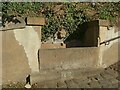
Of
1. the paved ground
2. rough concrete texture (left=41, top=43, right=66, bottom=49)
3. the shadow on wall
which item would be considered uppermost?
the shadow on wall

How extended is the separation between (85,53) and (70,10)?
1448 mm

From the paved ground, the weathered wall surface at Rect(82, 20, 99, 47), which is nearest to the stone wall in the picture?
the paved ground

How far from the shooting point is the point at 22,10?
7402 mm

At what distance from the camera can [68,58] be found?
7.03m

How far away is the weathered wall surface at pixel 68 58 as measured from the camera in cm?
690

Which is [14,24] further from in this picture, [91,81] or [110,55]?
[110,55]

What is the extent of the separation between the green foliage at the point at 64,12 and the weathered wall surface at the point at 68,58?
0.85 meters

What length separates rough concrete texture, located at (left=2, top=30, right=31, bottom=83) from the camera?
6430 millimetres

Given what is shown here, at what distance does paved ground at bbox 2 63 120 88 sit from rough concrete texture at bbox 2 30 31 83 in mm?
263

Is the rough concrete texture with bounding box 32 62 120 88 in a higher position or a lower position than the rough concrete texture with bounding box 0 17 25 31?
lower

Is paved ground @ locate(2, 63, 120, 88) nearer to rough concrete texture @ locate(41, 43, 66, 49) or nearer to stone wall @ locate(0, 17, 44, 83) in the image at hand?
stone wall @ locate(0, 17, 44, 83)

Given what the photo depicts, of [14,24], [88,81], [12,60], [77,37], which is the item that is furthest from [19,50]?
[77,37]

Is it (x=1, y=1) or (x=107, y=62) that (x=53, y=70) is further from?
(x=1, y=1)

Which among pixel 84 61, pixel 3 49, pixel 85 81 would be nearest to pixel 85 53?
pixel 84 61
